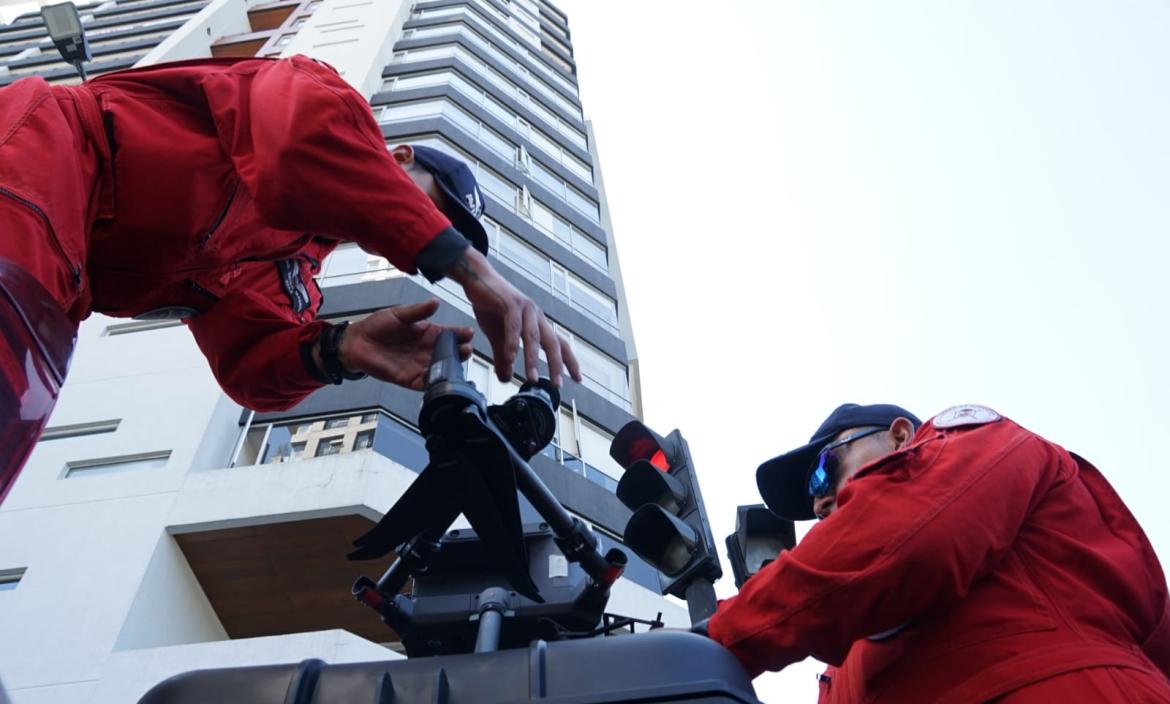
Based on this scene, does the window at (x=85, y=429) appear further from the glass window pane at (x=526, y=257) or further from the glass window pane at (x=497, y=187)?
the glass window pane at (x=497, y=187)

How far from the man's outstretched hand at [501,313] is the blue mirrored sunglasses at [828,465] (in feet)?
3.37

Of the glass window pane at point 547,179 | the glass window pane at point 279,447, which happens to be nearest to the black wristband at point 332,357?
the glass window pane at point 279,447

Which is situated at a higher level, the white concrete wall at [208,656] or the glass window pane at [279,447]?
the white concrete wall at [208,656]

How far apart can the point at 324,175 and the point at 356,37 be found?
21328 millimetres

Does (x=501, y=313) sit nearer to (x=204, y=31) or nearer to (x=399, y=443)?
(x=399, y=443)

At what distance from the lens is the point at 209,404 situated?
9.23m

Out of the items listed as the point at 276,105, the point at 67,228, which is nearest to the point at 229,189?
the point at 276,105

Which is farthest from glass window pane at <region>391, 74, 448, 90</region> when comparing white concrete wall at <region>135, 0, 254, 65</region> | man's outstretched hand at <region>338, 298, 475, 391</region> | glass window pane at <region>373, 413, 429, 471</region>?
man's outstretched hand at <region>338, 298, 475, 391</region>

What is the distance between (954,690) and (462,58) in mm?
22509

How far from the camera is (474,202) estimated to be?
247 cm

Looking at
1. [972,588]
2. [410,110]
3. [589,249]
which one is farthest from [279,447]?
[410,110]

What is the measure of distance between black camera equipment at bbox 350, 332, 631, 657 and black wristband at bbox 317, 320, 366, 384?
678 mm

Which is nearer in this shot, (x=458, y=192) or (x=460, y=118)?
(x=458, y=192)

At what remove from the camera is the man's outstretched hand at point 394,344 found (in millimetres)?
2336
